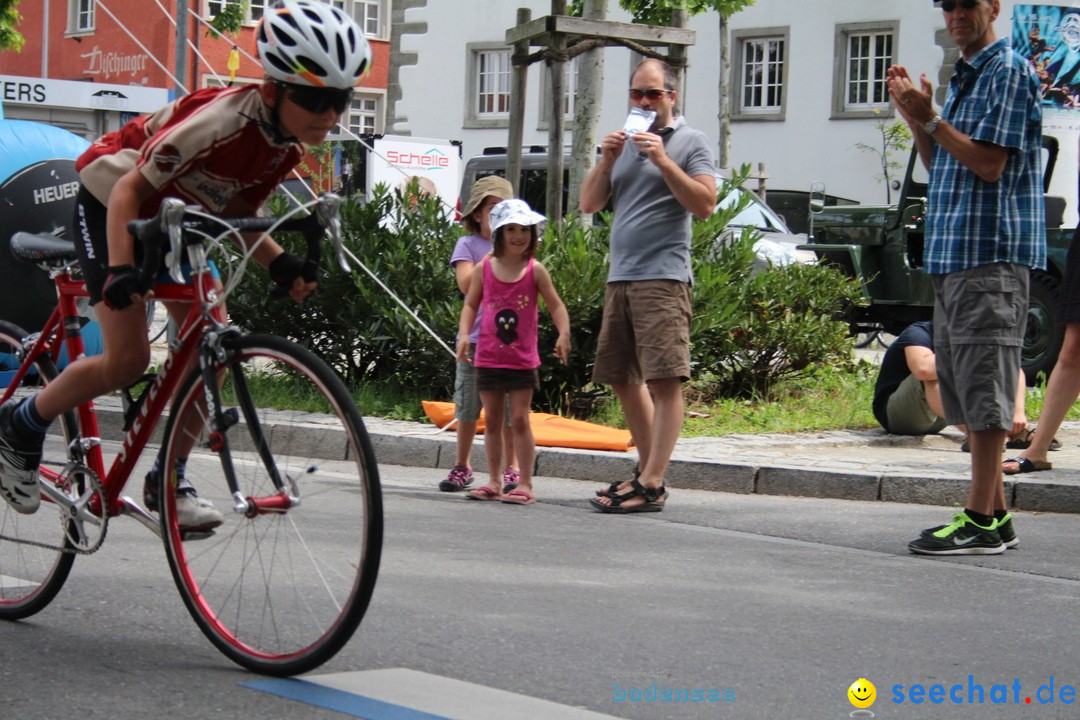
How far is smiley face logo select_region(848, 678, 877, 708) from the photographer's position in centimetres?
402

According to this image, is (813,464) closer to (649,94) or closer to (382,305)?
(649,94)

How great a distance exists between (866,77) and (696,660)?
29419 mm

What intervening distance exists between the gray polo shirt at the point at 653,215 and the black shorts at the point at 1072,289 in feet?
6.24

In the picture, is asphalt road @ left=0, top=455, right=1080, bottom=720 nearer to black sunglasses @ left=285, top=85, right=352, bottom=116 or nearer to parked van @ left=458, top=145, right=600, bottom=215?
black sunglasses @ left=285, top=85, right=352, bottom=116

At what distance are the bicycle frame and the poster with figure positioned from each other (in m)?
11.3

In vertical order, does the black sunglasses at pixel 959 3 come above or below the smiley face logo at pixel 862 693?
above

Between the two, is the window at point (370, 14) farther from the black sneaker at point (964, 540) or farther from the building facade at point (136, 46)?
the black sneaker at point (964, 540)

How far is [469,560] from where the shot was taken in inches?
233

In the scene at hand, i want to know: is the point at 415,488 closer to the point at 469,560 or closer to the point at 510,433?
the point at 510,433

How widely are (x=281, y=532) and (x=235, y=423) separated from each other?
0.30 metres

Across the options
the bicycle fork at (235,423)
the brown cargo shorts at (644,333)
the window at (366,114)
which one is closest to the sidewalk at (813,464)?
the brown cargo shorts at (644,333)

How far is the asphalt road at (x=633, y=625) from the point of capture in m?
3.99

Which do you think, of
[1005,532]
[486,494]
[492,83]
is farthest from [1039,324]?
[492,83]

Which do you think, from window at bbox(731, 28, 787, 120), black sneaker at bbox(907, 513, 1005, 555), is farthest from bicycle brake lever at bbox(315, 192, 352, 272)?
window at bbox(731, 28, 787, 120)
